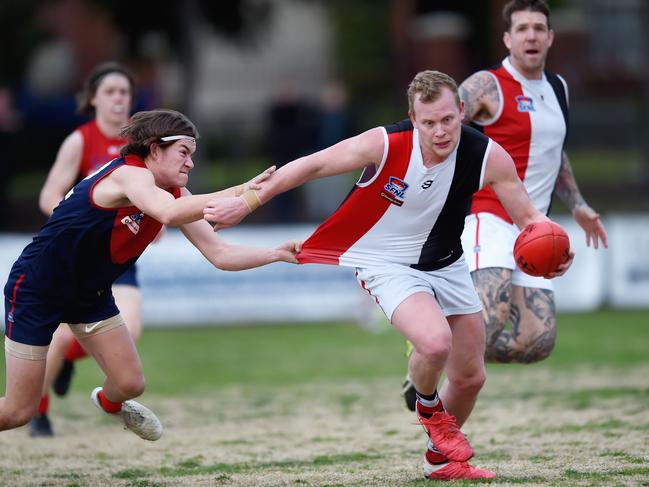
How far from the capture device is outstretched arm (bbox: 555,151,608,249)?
23.6 feet

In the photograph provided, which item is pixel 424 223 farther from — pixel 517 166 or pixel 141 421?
pixel 141 421

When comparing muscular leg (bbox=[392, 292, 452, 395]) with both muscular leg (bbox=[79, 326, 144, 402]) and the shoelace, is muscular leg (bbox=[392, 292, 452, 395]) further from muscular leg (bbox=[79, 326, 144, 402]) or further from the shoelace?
muscular leg (bbox=[79, 326, 144, 402])

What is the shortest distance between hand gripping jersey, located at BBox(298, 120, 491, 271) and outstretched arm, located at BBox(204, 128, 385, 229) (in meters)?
0.12

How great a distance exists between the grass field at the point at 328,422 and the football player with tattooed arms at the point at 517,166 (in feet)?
2.28

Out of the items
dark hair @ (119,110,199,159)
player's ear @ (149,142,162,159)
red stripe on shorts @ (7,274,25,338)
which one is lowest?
red stripe on shorts @ (7,274,25,338)

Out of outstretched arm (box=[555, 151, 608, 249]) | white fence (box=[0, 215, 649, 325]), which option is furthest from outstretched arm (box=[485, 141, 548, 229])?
white fence (box=[0, 215, 649, 325])

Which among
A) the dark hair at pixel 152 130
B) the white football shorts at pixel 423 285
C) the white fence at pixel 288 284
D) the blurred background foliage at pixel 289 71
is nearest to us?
the dark hair at pixel 152 130

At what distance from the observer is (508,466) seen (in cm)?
619

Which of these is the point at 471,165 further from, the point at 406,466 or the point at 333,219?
the point at 406,466

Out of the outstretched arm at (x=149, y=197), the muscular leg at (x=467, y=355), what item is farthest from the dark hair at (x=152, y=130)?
the muscular leg at (x=467, y=355)

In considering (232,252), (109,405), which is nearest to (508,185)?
(232,252)

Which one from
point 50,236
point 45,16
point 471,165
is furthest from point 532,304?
point 45,16

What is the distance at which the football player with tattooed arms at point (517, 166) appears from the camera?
22.5 ft

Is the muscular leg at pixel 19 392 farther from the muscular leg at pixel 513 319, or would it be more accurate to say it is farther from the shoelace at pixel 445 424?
the muscular leg at pixel 513 319
